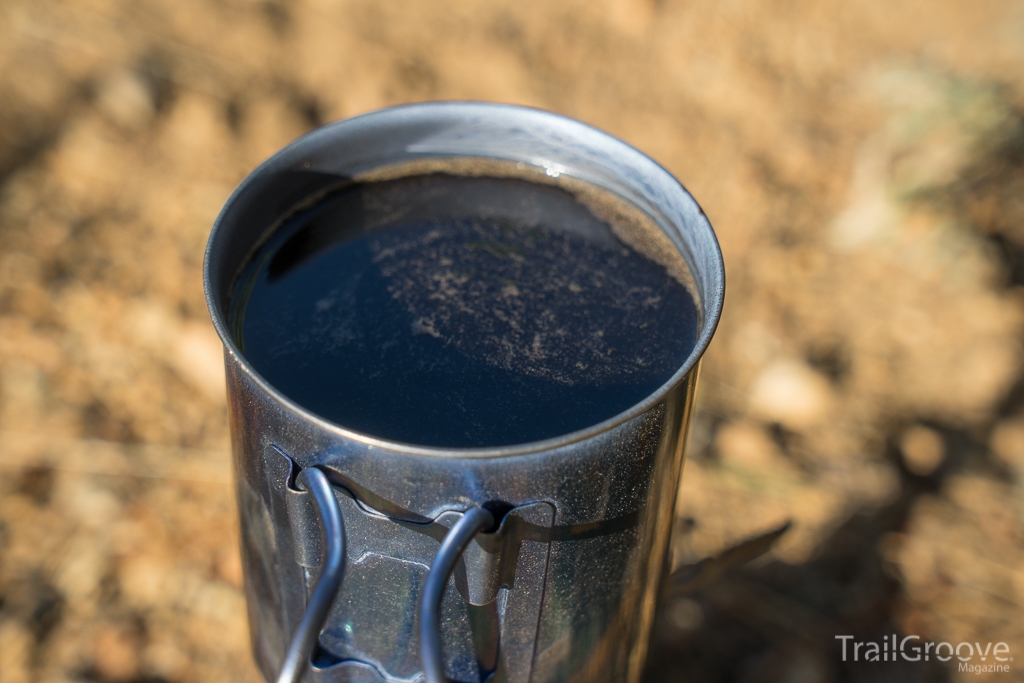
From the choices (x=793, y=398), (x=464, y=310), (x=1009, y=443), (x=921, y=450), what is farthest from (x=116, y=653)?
(x=1009, y=443)

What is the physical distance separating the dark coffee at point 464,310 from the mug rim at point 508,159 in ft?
0.12

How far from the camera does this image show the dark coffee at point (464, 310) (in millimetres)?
807

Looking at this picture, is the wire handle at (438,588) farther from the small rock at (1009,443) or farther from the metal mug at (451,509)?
the small rock at (1009,443)

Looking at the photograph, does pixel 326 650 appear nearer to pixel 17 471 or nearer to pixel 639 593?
pixel 639 593

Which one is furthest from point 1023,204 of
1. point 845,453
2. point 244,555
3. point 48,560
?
point 48,560

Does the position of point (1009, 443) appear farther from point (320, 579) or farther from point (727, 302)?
point (320, 579)

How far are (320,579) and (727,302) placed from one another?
5.38 ft

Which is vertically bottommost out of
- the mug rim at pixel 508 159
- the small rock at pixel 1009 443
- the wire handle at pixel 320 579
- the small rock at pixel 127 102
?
the small rock at pixel 127 102

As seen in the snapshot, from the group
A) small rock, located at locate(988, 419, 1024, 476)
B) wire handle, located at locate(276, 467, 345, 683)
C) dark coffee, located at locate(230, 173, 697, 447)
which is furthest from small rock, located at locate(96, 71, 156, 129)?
small rock, located at locate(988, 419, 1024, 476)

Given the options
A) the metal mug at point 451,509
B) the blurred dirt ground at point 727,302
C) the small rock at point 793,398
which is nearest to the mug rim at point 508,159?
the metal mug at point 451,509

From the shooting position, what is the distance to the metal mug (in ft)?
2.25

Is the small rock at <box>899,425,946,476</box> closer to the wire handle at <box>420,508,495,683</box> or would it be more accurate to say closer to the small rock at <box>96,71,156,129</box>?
the wire handle at <box>420,508,495,683</box>

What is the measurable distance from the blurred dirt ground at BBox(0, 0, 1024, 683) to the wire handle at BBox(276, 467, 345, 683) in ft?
1.93

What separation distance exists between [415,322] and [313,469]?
232mm
